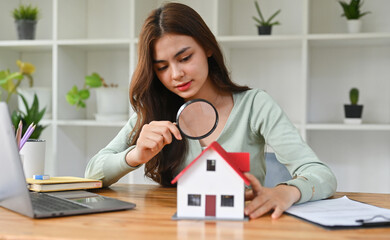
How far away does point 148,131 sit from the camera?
1399 millimetres

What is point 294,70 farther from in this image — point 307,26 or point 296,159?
point 296,159

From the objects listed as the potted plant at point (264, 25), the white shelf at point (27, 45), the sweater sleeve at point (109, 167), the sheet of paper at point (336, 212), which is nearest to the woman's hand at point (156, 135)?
the sweater sleeve at point (109, 167)

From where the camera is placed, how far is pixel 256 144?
1.86 metres

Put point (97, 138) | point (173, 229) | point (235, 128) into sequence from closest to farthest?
point (173, 229)
point (235, 128)
point (97, 138)

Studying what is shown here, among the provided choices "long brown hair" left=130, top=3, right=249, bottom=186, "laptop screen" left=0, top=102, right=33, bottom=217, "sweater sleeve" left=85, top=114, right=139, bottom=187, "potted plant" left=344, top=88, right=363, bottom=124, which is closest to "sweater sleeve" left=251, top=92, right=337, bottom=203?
"long brown hair" left=130, top=3, right=249, bottom=186

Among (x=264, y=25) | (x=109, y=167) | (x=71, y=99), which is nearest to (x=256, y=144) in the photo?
(x=109, y=167)

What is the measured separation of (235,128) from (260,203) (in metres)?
0.66

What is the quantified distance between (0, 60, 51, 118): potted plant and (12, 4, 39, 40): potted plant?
0.57ft

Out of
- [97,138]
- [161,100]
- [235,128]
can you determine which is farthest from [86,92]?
[235,128]

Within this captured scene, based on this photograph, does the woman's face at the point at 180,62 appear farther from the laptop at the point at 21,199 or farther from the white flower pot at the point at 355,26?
the white flower pot at the point at 355,26

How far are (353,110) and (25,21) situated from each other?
2012 mm

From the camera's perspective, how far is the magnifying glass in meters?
1.25

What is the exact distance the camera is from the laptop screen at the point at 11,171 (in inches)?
44.6

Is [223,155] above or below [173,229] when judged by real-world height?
above
